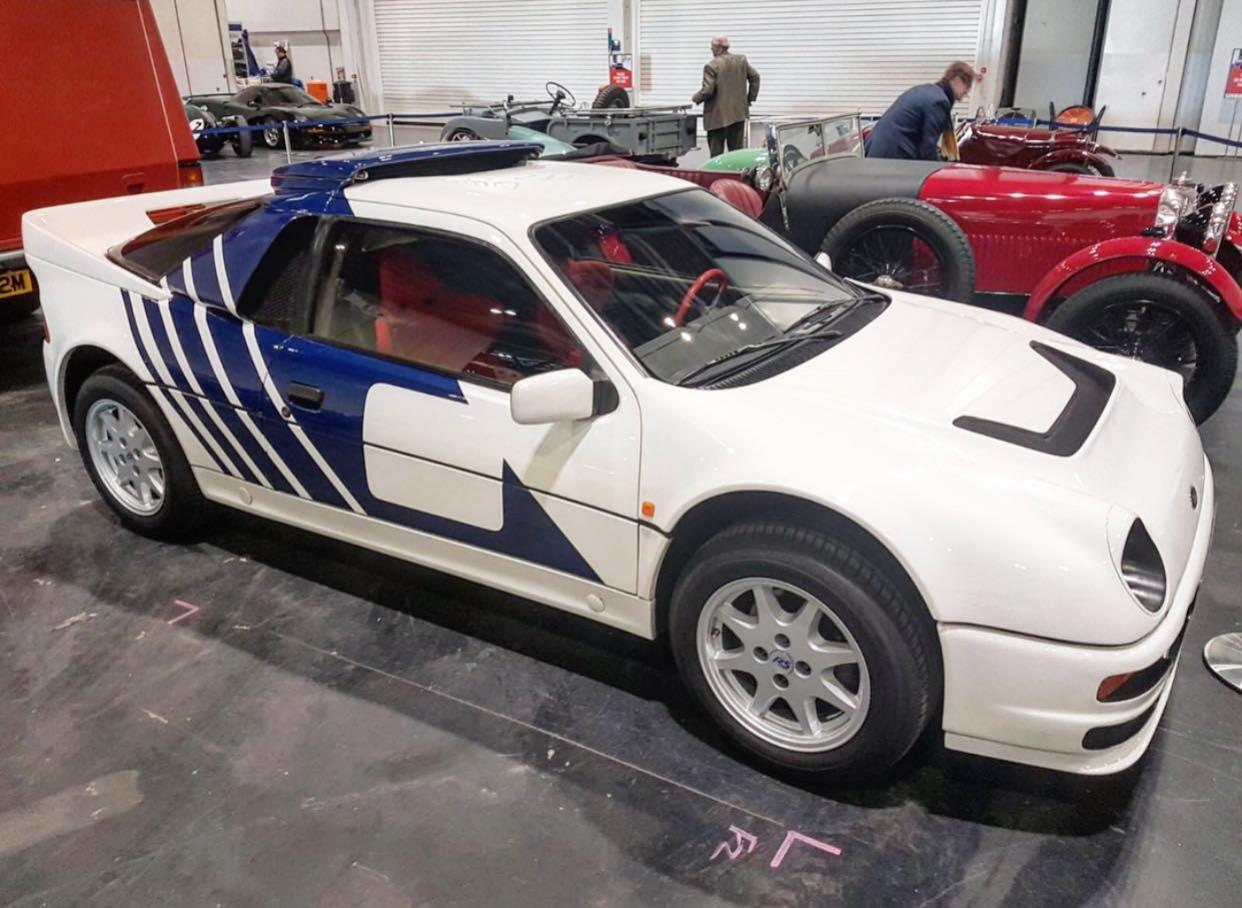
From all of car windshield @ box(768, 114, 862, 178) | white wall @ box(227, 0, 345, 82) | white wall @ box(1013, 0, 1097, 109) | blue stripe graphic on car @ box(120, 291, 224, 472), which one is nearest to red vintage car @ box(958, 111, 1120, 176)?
car windshield @ box(768, 114, 862, 178)

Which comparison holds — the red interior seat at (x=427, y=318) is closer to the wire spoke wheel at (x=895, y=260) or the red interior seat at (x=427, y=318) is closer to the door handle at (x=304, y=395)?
the door handle at (x=304, y=395)

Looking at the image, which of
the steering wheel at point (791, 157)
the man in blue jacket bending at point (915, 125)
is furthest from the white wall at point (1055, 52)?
the steering wheel at point (791, 157)

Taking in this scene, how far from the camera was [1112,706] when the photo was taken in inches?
76.5

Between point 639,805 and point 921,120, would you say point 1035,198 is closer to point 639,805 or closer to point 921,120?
point 921,120

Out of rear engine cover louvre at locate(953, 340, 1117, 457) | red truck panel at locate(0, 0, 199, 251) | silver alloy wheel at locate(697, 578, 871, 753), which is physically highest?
red truck panel at locate(0, 0, 199, 251)

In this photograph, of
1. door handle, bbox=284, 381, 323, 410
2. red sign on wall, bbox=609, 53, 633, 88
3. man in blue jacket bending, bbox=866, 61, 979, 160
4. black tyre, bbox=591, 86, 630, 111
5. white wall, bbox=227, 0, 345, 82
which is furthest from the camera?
white wall, bbox=227, 0, 345, 82

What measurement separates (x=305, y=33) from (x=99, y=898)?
2374 cm

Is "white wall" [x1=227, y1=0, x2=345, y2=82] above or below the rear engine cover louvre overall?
above

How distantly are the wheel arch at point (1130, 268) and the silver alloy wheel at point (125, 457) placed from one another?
3941 millimetres

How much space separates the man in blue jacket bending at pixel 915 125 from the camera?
6070 mm

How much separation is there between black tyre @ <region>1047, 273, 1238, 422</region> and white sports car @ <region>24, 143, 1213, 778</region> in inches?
64.4

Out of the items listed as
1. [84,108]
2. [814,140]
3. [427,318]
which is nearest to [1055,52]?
[814,140]

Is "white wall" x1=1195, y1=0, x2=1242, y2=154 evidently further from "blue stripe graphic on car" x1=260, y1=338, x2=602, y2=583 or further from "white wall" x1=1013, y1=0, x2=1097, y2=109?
"blue stripe graphic on car" x1=260, y1=338, x2=602, y2=583

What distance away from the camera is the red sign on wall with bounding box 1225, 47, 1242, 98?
12.9 m
